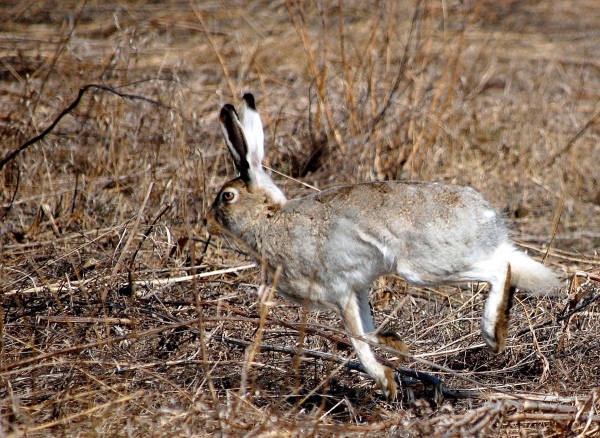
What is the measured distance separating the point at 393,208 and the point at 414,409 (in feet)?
2.78

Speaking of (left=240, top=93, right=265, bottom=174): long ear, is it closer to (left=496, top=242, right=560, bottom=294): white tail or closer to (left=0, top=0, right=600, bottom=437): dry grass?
(left=0, top=0, right=600, bottom=437): dry grass

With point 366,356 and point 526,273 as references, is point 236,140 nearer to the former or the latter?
point 366,356

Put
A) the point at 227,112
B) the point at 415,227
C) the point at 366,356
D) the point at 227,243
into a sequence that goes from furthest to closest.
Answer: the point at 227,243 < the point at 227,112 < the point at 366,356 < the point at 415,227

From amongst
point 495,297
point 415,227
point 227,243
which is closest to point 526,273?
point 495,297

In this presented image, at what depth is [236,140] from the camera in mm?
3938

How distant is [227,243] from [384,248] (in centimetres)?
127

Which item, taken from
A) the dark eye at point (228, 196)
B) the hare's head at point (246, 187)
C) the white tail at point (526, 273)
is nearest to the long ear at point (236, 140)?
the hare's head at point (246, 187)

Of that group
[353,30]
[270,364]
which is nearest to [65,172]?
[270,364]

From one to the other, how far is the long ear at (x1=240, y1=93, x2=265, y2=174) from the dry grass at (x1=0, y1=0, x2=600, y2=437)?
20.4 inches

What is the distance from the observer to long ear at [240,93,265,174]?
157 inches

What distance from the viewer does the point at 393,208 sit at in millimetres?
3576

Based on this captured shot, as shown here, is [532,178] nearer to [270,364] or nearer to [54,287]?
[270,364]

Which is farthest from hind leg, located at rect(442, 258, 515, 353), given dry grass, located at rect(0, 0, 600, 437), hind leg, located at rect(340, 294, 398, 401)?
hind leg, located at rect(340, 294, 398, 401)

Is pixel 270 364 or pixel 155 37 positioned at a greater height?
pixel 155 37
